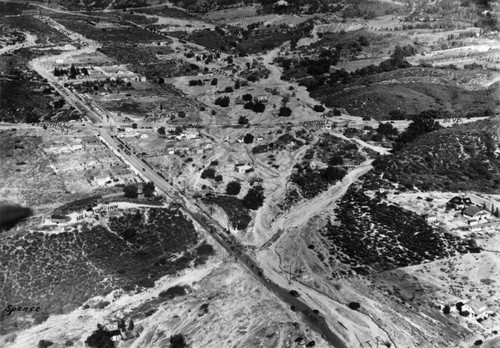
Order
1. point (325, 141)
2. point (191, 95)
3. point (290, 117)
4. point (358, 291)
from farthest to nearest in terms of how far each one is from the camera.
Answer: point (191, 95), point (290, 117), point (325, 141), point (358, 291)

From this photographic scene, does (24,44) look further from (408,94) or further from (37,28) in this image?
(408,94)

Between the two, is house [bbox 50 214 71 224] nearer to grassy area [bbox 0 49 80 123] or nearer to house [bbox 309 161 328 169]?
house [bbox 309 161 328 169]

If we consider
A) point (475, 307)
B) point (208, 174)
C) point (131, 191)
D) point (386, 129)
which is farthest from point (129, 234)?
point (386, 129)

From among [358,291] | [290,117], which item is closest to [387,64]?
[290,117]

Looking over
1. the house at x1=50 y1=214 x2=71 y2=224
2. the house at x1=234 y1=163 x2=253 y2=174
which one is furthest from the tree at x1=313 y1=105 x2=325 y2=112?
the house at x1=50 y1=214 x2=71 y2=224

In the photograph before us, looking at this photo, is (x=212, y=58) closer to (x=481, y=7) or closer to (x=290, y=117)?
(x=290, y=117)

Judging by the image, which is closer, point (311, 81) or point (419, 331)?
point (419, 331)
